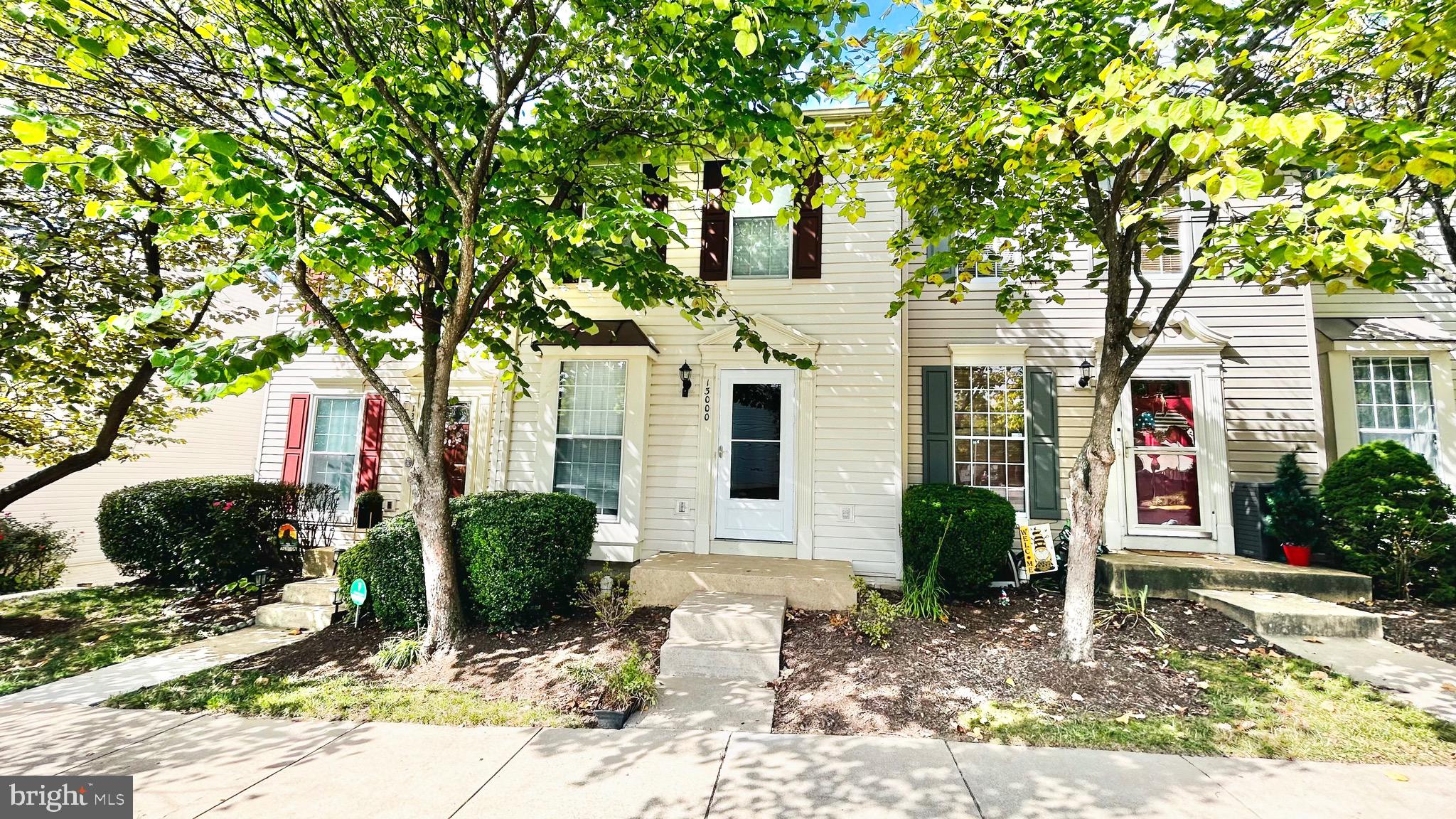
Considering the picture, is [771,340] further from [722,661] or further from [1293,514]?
[1293,514]

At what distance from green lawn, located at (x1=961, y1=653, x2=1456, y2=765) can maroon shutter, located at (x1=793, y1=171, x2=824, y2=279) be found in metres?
5.01

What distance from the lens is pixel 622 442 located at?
7.14 m

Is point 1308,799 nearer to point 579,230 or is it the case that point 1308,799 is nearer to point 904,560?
point 904,560

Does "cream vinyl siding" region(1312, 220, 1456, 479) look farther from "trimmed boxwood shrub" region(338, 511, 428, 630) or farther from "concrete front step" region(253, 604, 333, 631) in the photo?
"concrete front step" region(253, 604, 333, 631)

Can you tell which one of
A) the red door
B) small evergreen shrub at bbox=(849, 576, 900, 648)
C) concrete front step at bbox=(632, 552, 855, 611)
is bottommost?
small evergreen shrub at bbox=(849, 576, 900, 648)

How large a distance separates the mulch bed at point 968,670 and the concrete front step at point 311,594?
4.72 metres

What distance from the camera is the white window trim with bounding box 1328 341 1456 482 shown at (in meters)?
7.09

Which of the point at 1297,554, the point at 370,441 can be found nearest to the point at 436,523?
the point at 370,441

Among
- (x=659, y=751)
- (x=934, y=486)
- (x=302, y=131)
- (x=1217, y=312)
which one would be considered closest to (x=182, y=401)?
(x=302, y=131)

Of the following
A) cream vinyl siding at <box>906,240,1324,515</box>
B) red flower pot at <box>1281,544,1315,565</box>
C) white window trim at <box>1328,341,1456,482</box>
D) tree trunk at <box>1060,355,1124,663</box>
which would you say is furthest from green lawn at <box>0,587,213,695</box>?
white window trim at <box>1328,341,1456,482</box>

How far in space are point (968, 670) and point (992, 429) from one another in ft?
13.3

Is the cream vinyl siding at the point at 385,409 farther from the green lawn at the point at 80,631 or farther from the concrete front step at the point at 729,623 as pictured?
the concrete front step at the point at 729,623

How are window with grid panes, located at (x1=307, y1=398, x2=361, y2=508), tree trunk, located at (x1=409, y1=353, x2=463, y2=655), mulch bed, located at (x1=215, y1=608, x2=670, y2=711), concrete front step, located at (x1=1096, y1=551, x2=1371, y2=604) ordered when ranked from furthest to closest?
window with grid panes, located at (x1=307, y1=398, x2=361, y2=508) < concrete front step, located at (x1=1096, y1=551, x2=1371, y2=604) < tree trunk, located at (x1=409, y1=353, x2=463, y2=655) < mulch bed, located at (x1=215, y1=608, x2=670, y2=711)

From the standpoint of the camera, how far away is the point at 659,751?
3.31 metres
